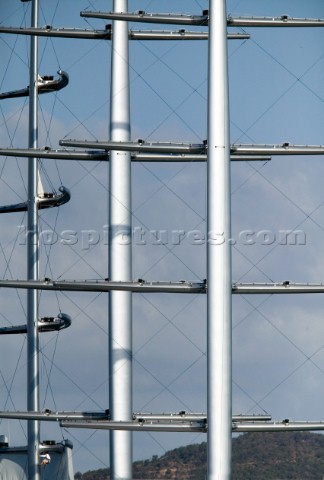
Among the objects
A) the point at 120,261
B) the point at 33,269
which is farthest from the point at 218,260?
the point at 33,269

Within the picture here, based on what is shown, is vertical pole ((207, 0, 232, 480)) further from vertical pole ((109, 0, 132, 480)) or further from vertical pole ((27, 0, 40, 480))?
vertical pole ((27, 0, 40, 480))

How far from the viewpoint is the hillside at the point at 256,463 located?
55.4 metres

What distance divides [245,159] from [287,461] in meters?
11.8

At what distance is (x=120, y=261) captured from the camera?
4544 centimetres

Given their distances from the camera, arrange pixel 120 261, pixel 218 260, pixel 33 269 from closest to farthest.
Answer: pixel 218 260 → pixel 120 261 → pixel 33 269

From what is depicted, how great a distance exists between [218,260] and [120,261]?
5976 millimetres

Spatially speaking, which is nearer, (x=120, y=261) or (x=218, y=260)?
(x=218, y=260)

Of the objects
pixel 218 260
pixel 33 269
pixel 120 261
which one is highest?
pixel 33 269

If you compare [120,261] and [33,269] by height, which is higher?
[33,269]

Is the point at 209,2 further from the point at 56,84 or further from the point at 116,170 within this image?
the point at 56,84

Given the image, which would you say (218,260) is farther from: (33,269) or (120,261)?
(33,269)

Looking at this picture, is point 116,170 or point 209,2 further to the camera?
point 116,170

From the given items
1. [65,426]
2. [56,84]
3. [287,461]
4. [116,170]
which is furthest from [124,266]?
[287,461]

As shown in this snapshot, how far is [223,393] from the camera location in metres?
39.2
